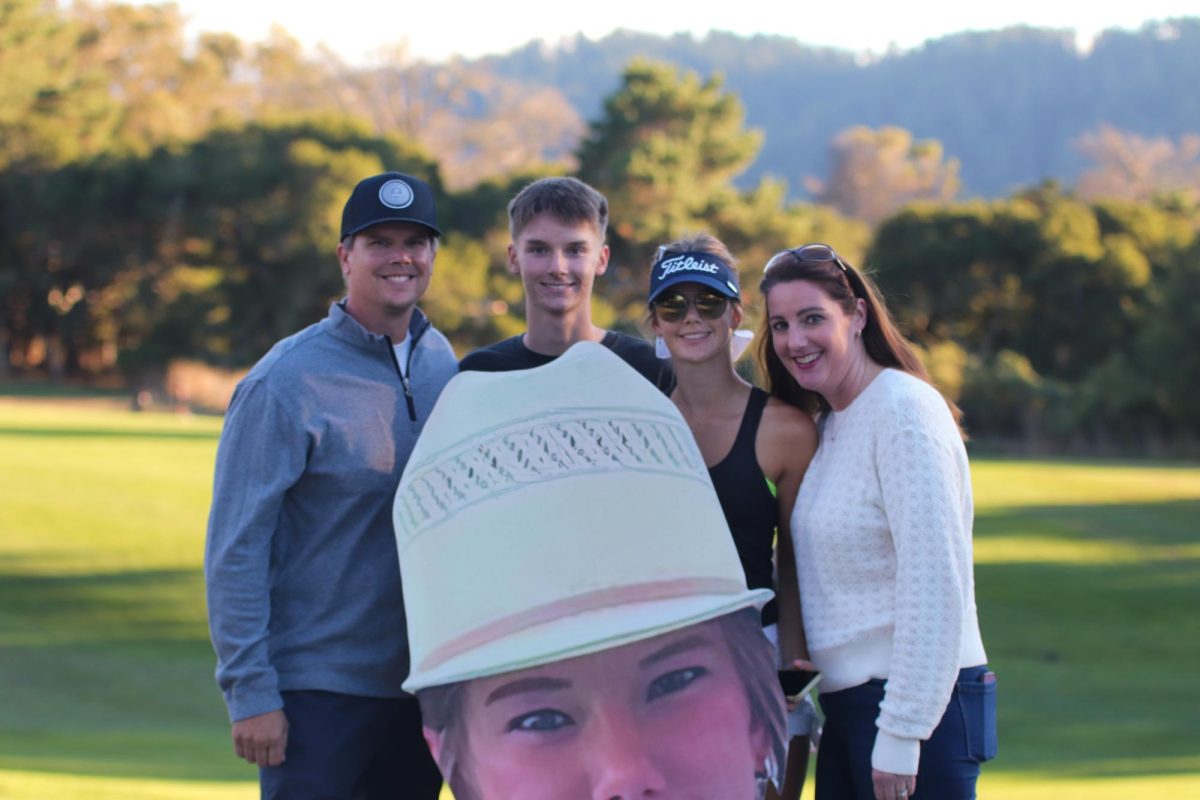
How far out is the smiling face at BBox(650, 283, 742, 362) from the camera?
138 inches

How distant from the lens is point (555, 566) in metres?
2.69

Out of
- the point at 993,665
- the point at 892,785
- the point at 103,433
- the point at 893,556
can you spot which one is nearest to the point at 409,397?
the point at 893,556

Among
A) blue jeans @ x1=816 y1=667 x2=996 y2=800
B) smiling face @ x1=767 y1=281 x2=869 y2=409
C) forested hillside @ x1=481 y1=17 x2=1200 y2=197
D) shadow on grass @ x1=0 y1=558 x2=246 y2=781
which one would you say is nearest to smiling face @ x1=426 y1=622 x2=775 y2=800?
blue jeans @ x1=816 y1=667 x2=996 y2=800

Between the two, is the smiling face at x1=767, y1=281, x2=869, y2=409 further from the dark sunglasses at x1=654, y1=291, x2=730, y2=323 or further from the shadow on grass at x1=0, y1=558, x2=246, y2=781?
the shadow on grass at x1=0, y1=558, x2=246, y2=781

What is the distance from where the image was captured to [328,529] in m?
3.66

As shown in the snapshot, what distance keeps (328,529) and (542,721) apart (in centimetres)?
113

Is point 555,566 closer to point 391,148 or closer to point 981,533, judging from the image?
point 981,533

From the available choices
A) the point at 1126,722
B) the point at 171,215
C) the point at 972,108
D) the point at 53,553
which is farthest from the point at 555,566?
the point at 972,108

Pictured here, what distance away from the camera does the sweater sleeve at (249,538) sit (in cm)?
357

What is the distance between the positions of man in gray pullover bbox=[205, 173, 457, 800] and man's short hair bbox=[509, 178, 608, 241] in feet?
0.90

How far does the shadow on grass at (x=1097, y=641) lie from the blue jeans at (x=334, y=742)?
5.29 meters

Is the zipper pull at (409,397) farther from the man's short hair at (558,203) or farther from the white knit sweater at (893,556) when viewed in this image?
the white knit sweater at (893,556)

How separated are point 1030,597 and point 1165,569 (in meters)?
2.39

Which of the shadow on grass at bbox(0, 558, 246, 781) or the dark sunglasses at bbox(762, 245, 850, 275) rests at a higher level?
the dark sunglasses at bbox(762, 245, 850, 275)
